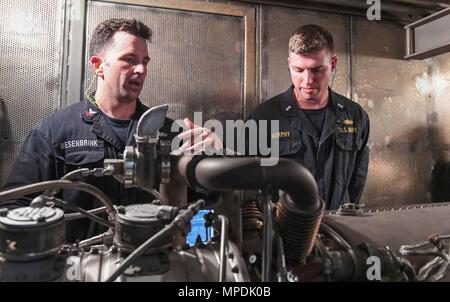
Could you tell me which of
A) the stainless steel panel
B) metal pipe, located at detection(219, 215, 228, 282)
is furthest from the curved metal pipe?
the stainless steel panel

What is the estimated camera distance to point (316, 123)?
7.24 feet

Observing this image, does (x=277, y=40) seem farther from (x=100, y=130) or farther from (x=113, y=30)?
(x=100, y=130)

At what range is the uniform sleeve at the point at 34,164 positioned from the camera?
153 centimetres

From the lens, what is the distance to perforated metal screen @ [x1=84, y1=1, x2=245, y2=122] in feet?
7.64

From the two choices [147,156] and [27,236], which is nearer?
[27,236]

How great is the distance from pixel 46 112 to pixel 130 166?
165 centimetres

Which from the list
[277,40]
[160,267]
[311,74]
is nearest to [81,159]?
[160,267]

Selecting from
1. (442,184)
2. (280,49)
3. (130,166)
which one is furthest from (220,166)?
(442,184)

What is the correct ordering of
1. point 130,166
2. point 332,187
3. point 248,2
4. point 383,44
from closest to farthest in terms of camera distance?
point 130,166 < point 332,187 < point 248,2 < point 383,44

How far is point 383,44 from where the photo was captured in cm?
289

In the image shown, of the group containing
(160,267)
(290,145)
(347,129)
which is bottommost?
(160,267)

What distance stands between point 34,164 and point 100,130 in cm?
34
